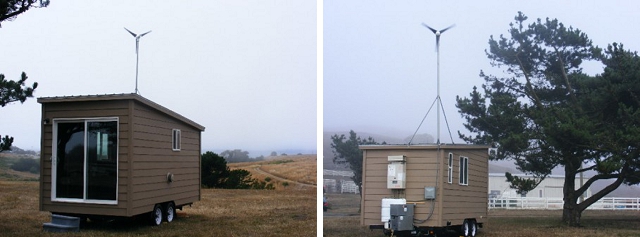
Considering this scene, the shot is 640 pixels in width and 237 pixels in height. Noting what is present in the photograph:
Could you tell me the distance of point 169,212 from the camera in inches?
321

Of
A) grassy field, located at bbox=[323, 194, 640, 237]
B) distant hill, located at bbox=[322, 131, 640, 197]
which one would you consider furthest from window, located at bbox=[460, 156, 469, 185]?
grassy field, located at bbox=[323, 194, 640, 237]

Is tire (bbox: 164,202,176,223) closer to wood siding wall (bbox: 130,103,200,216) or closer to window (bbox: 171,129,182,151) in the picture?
wood siding wall (bbox: 130,103,200,216)

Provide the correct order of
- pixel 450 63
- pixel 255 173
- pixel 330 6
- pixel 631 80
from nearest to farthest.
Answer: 1. pixel 631 80
2. pixel 450 63
3. pixel 255 173
4. pixel 330 6

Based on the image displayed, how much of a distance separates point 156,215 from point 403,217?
234 centimetres

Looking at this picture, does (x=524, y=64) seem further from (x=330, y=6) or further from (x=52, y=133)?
(x=52, y=133)

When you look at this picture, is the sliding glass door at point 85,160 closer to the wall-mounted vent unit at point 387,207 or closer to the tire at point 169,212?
the tire at point 169,212

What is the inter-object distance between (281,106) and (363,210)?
165cm

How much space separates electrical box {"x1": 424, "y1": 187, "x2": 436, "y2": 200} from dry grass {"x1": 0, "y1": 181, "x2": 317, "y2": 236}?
1683mm

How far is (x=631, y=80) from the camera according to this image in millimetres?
6824

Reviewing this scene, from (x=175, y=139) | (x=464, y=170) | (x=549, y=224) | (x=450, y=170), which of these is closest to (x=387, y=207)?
(x=450, y=170)

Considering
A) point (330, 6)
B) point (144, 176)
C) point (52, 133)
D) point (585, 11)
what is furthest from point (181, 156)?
point (585, 11)

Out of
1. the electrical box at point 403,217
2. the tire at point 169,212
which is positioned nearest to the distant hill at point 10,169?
the tire at point 169,212

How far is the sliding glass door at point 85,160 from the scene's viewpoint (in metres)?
7.61

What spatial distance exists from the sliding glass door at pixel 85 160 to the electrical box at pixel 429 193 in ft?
9.26
